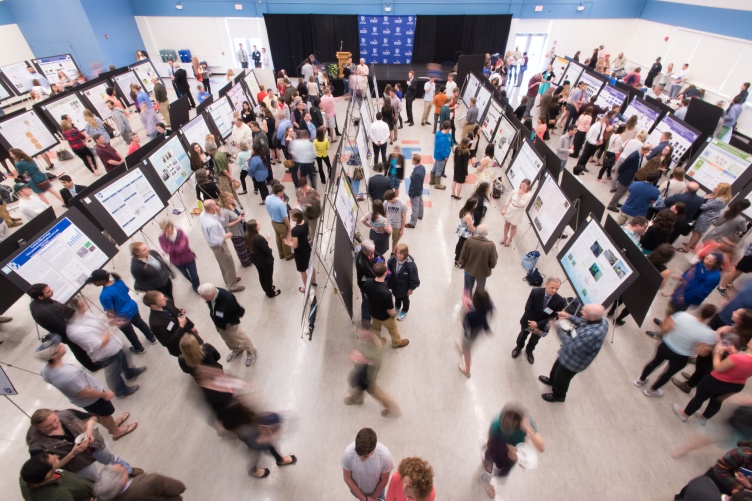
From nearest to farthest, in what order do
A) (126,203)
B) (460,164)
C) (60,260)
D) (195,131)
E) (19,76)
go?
(60,260), (126,203), (460,164), (195,131), (19,76)

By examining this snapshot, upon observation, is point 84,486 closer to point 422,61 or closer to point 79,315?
point 79,315

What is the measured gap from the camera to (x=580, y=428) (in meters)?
3.88

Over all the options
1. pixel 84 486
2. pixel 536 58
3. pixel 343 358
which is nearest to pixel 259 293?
pixel 343 358

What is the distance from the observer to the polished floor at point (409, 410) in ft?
11.4

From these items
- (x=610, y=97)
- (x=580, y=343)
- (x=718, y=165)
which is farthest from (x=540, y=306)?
(x=610, y=97)

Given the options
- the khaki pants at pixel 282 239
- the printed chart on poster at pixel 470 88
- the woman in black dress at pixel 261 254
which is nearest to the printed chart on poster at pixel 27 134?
the khaki pants at pixel 282 239

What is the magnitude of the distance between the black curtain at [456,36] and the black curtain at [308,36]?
10.6 ft

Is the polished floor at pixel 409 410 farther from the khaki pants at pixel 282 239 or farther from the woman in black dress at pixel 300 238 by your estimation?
the khaki pants at pixel 282 239

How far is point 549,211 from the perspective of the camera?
5512 mm

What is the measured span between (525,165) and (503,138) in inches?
71.0

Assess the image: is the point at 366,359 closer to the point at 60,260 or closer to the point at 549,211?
the point at 549,211

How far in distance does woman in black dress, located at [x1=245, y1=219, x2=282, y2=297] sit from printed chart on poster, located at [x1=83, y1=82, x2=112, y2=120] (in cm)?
948

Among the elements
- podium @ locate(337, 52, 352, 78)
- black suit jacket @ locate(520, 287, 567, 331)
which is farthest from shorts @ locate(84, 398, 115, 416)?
podium @ locate(337, 52, 352, 78)

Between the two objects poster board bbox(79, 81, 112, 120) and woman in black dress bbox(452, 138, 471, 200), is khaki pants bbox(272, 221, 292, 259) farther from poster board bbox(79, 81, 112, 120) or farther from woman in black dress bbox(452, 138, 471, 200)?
poster board bbox(79, 81, 112, 120)
